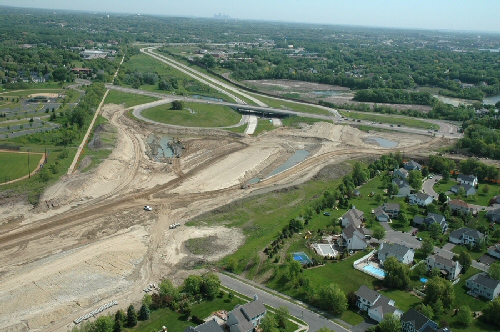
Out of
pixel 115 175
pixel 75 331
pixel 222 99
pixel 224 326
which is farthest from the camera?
pixel 222 99

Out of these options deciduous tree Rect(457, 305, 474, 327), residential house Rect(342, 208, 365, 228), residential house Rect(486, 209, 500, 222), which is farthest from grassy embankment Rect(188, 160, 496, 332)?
residential house Rect(486, 209, 500, 222)

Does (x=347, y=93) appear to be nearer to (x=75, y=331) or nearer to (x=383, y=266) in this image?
(x=383, y=266)

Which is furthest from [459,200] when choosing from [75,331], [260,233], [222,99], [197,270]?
[222,99]

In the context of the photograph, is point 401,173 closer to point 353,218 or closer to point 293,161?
point 293,161

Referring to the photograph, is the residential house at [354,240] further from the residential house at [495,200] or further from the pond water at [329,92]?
the pond water at [329,92]

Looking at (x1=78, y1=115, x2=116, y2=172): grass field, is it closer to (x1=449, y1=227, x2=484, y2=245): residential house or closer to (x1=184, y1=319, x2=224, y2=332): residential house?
(x1=184, y1=319, x2=224, y2=332): residential house

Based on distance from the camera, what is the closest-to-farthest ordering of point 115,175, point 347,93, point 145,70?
point 115,175
point 347,93
point 145,70

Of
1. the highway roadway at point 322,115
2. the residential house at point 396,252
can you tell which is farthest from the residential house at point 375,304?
the highway roadway at point 322,115
